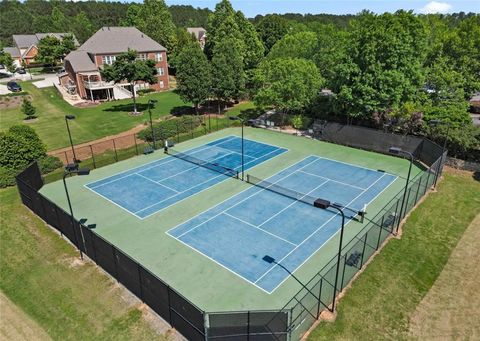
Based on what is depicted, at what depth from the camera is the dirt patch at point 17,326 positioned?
14.1m

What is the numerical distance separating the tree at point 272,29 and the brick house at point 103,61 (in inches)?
1049

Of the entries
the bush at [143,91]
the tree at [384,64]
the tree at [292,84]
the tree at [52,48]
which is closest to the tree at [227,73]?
the tree at [292,84]

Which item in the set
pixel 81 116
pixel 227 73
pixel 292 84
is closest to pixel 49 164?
pixel 81 116

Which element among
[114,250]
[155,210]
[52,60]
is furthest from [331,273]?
[52,60]

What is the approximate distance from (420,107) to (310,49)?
806 inches

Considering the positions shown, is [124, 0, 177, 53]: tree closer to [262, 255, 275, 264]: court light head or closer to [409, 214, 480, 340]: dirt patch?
[262, 255, 275, 264]: court light head

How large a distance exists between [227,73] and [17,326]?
3754 centimetres

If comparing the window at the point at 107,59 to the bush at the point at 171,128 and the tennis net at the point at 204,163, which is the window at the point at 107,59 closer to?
the bush at the point at 171,128

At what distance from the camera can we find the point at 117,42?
58.7 metres

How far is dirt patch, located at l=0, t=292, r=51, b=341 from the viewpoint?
556 inches

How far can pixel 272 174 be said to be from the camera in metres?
28.7

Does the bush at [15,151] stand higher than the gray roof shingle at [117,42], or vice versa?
the gray roof shingle at [117,42]

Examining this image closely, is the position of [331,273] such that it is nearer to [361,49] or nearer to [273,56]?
[361,49]

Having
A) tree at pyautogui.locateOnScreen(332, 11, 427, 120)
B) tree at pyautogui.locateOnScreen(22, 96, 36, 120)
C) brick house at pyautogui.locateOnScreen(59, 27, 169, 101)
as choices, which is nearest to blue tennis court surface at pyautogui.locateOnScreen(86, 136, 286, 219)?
tree at pyautogui.locateOnScreen(332, 11, 427, 120)
